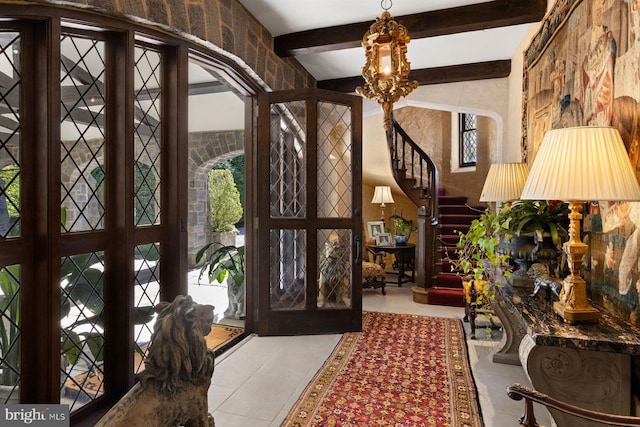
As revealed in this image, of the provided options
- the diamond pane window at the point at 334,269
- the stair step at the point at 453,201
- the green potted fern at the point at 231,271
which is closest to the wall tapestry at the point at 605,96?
the diamond pane window at the point at 334,269

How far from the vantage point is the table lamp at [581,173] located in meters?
1.37

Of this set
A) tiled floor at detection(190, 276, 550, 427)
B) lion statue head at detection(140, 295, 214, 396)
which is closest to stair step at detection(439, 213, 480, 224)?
tiled floor at detection(190, 276, 550, 427)

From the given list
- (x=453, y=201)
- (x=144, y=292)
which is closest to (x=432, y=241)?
(x=453, y=201)

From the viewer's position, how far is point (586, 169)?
1.40 meters

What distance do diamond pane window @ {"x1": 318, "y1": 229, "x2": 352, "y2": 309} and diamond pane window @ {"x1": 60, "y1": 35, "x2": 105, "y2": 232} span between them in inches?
78.4

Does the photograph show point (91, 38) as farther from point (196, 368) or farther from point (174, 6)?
point (196, 368)

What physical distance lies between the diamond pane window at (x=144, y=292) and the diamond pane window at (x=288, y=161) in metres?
1.29

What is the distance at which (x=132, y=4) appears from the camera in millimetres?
2094

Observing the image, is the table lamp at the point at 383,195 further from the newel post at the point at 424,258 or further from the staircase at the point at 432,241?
the newel post at the point at 424,258

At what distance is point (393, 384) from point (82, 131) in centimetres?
241

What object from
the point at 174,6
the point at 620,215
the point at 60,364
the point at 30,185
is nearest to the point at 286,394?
the point at 60,364

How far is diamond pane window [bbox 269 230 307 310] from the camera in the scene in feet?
11.7

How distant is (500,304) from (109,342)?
271 cm

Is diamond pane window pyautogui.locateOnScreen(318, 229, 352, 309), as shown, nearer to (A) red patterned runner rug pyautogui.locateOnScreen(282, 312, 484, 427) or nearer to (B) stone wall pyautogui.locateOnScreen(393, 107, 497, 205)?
(A) red patterned runner rug pyautogui.locateOnScreen(282, 312, 484, 427)
